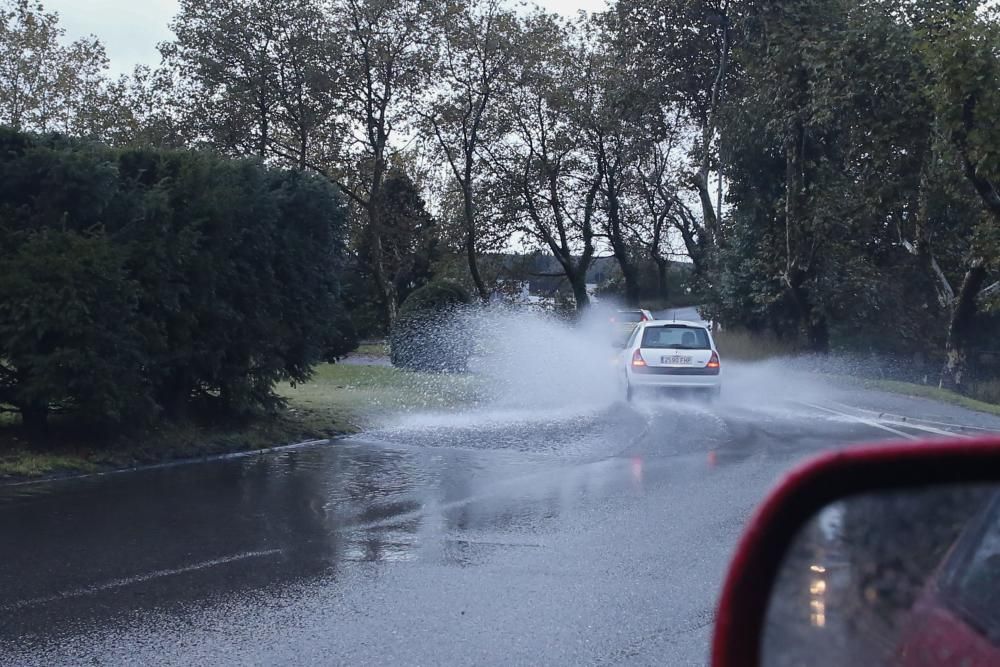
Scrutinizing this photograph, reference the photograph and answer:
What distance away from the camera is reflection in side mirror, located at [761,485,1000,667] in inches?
75.3

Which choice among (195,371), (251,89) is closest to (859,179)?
(251,89)

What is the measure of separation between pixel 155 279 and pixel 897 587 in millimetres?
12321

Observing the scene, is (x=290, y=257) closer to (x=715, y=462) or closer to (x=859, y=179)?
(x=715, y=462)

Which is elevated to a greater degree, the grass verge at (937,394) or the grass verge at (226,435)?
the grass verge at (226,435)

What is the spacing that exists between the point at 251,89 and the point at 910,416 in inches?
994

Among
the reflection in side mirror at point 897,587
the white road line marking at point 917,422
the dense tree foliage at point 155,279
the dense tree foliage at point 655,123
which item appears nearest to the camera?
the reflection in side mirror at point 897,587

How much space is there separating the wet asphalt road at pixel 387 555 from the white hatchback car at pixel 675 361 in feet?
20.5

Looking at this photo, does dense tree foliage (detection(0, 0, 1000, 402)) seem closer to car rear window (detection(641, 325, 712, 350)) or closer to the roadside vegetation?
the roadside vegetation

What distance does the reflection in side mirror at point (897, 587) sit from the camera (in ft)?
6.28

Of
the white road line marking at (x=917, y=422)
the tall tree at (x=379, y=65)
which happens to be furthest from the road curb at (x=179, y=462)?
the tall tree at (x=379, y=65)

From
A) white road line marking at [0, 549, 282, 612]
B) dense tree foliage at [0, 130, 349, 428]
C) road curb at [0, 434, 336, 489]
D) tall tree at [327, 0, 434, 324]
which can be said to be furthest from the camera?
tall tree at [327, 0, 434, 324]

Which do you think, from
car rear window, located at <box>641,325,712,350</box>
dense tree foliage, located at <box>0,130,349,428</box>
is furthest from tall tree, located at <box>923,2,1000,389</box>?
dense tree foliage, located at <box>0,130,349,428</box>

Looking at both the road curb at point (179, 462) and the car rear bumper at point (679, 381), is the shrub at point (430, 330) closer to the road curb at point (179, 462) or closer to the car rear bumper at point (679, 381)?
the car rear bumper at point (679, 381)

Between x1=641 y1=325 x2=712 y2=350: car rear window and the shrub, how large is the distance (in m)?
10.7
